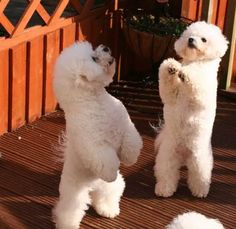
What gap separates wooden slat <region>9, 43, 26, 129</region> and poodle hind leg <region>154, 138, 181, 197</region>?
1.24 m

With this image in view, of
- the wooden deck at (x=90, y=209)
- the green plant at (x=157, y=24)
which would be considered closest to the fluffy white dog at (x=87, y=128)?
the wooden deck at (x=90, y=209)

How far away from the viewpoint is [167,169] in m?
3.79

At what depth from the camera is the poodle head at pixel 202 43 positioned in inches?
140

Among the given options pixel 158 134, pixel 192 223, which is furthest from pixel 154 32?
pixel 192 223

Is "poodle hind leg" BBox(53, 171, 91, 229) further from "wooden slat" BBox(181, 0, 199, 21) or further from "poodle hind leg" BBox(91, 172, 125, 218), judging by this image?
"wooden slat" BBox(181, 0, 199, 21)

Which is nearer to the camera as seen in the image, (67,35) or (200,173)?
(200,173)

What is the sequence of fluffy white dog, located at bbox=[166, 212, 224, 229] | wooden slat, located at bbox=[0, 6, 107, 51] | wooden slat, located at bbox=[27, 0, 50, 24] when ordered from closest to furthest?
1. fluffy white dog, located at bbox=[166, 212, 224, 229]
2. wooden slat, located at bbox=[0, 6, 107, 51]
3. wooden slat, located at bbox=[27, 0, 50, 24]

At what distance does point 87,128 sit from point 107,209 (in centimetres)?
69

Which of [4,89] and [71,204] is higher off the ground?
[4,89]

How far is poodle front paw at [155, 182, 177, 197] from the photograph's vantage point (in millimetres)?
3844

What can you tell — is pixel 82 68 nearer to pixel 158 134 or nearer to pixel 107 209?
pixel 107 209

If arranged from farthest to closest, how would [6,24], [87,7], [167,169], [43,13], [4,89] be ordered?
[87,7]
[43,13]
[4,89]
[6,24]
[167,169]

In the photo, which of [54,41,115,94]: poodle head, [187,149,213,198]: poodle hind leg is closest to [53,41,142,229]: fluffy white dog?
[54,41,115,94]: poodle head

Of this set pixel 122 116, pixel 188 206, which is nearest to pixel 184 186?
pixel 188 206
